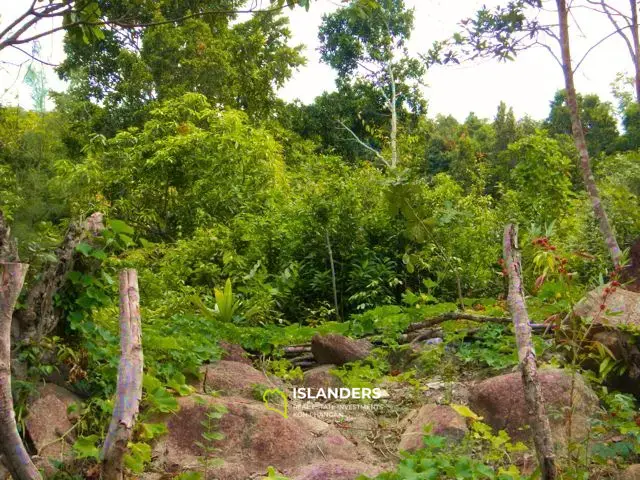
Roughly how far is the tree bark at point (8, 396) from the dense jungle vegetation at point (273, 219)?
32 centimetres

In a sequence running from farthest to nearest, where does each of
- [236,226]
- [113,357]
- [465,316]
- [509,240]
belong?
[236,226] < [465,316] < [113,357] < [509,240]

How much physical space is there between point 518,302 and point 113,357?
6.48 ft

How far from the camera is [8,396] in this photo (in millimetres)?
2332

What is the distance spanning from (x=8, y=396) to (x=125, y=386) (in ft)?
1.33

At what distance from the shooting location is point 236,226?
27.1ft

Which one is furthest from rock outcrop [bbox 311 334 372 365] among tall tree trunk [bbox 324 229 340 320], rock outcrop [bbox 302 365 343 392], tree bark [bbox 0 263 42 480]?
tree bark [bbox 0 263 42 480]

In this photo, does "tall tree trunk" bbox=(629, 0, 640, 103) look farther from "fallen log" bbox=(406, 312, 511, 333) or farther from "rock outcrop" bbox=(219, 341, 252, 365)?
"rock outcrop" bbox=(219, 341, 252, 365)

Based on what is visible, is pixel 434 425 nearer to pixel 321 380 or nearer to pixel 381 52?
pixel 321 380

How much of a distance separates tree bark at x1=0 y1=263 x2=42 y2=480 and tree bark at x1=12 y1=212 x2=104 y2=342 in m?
0.70

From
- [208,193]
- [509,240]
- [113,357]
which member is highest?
[208,193]

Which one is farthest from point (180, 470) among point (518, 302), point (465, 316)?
point (465, 316)

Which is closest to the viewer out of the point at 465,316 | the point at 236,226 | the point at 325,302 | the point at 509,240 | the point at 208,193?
the point at 509,240

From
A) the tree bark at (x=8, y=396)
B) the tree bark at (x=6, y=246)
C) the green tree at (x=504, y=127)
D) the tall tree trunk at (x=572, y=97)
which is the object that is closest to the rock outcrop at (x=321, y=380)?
the tree bark at (x=6, y=246)

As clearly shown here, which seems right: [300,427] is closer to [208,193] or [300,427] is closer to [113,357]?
[113,357]
